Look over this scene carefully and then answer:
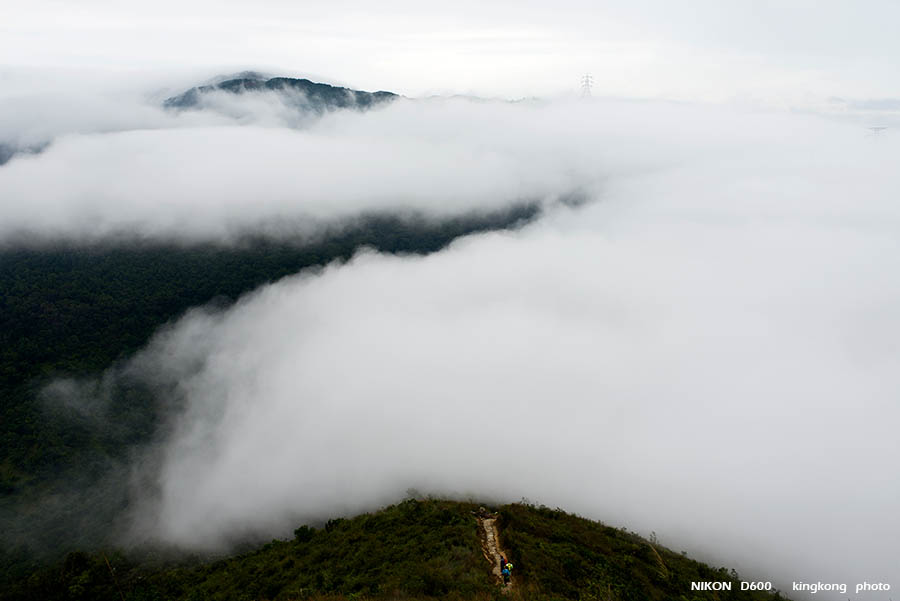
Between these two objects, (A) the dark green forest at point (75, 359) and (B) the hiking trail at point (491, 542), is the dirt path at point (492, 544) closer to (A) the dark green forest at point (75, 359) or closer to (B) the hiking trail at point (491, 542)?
(B) the hiking trail at point (491, 542)

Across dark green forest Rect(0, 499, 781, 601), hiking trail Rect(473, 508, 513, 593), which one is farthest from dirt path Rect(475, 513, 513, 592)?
dark green forest Rect(0, 499, 781, 601)

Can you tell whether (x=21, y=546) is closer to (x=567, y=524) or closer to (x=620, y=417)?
(x=567, y=524)

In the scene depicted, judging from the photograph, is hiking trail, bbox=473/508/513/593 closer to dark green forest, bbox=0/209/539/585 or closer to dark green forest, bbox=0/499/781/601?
dark green forest, bbox=0/499/781/601

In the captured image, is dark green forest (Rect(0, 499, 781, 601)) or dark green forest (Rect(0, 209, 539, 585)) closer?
dark green forest (Rect(0, 499, 781, 601))

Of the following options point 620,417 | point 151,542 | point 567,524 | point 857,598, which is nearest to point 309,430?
point 151,542

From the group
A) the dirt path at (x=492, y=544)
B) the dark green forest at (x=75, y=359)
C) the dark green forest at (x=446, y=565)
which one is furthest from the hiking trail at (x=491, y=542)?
the dark green forest at (x=75, y=359)

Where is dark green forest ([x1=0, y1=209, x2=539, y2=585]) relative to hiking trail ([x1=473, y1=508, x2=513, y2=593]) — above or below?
below

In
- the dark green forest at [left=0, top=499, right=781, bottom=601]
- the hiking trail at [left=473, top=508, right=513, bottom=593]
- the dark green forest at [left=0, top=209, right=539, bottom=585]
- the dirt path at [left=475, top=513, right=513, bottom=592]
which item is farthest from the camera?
the dark green forest at [left=0, top=209, right=539, bottom=585]
